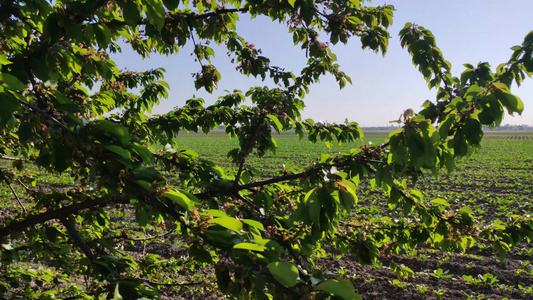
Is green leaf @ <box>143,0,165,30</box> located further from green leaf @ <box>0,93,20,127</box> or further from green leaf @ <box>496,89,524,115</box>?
green leaf @ <box>496,89,524,115</box>

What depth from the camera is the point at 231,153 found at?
2.30 m

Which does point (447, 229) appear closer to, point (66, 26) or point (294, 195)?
point (294, 195)

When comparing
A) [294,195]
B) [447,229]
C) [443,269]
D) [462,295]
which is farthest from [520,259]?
[294,195]

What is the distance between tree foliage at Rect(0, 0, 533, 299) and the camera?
3.66ft

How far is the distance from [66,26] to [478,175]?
22.4 m

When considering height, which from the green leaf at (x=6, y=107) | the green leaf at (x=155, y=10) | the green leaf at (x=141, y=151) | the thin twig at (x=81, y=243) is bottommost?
the thin twig at (x=81, y=243)

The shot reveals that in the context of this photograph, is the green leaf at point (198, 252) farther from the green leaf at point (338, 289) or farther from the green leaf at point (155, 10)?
the green leaf at point (155, 10)

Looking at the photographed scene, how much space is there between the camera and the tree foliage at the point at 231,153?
3.66 feet

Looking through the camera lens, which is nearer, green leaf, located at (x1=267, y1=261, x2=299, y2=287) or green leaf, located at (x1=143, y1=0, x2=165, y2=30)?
green leaf, located at (x1=267, y1=261, x2=299, y2=287)

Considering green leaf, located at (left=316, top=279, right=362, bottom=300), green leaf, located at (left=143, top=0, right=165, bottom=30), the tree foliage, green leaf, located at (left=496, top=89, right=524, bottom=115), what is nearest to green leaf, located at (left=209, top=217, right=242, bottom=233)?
the tree foliage

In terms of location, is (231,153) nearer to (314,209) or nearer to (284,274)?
(314,209)

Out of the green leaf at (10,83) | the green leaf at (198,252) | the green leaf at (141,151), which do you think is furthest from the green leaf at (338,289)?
the green leaf at (10,83)

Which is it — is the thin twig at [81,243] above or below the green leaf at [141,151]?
below

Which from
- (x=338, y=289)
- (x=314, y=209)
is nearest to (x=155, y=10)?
(x=314, y=209)
